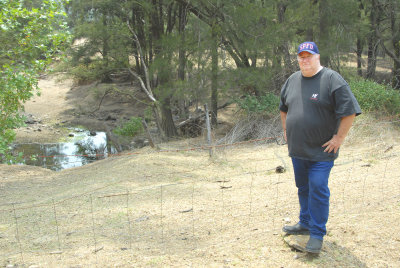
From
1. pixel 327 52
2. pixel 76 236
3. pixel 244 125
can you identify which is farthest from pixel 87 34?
pixel 76 236

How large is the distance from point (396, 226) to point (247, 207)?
1.65m

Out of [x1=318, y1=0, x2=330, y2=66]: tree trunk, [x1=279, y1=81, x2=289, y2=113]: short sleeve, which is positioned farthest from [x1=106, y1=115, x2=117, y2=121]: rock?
[x1=279, y1=81, x2=289, y2=113]: short sleeve

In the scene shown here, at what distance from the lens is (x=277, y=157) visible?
824cm

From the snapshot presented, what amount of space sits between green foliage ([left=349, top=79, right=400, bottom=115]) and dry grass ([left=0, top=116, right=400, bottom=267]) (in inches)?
92.7

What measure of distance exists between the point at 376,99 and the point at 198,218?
7.46 meters

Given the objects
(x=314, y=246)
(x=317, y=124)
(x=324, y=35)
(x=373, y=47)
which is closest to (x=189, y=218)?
(x=314, y=246)

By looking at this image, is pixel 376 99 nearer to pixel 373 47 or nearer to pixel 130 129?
pixel 373 47

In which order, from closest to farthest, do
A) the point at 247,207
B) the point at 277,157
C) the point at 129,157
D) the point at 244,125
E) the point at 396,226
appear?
the point at 396,226 → the point at 247,207 → the point at 277,157 → the point at 129,157 → the point at 244,125

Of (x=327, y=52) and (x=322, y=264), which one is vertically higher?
(x=327, y=52)

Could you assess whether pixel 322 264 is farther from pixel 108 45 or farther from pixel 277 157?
pixel 108 45

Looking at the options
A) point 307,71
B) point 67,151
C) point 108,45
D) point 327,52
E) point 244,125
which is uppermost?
point 108,45

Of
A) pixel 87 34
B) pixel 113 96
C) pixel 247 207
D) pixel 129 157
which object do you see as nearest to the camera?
pixel 247 207

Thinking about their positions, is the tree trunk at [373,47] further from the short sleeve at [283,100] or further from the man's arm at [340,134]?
the man's arm at [340,134]

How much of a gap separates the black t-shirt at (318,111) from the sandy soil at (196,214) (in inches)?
35.0
